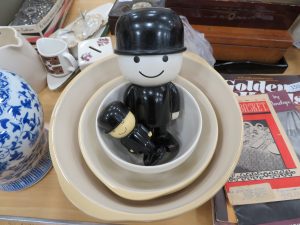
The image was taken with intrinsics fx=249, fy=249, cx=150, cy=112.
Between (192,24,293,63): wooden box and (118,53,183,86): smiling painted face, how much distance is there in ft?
0.88

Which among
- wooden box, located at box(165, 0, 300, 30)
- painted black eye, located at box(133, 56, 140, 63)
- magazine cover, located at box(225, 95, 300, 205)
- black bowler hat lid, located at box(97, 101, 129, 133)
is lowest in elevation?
magazine cover, located at box(225, 95, 300, 205)

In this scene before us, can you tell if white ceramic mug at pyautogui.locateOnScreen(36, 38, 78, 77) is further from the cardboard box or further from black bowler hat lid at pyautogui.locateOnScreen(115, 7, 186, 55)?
black bowler hat lid at pyautogui.locateOnScreen(115, 7, 186, 55)

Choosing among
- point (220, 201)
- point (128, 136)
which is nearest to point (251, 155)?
point (220, 201)

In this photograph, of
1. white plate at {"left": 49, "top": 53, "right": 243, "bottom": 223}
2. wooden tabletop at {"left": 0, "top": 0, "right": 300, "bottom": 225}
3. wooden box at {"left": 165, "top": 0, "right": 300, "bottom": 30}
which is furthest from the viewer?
wooden box at {"left": 165, "top": 0, "right": 300, "bottom": 30}

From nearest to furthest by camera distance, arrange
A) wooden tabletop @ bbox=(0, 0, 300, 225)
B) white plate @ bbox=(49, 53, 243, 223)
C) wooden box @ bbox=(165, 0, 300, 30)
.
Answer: white plate @ bbox=(49, 53, 243, 223) → wooden tabletop @ bbox=(0, 0, 300, 225) → wooden box @ bbox=(165, 0, 300, 30)

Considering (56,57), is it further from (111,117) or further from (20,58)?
(111,117)

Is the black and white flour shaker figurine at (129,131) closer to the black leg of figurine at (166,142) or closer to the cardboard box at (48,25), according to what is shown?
the black leg of figurine at (166,142)

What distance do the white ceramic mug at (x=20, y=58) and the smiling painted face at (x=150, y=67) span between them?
0.83ft

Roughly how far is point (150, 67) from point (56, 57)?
0.30 meters

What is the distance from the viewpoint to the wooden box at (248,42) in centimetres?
53

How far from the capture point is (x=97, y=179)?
351mm

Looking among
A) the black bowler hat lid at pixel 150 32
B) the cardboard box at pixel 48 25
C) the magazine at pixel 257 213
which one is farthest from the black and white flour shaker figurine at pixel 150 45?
the cardboard box at pixel 48 25

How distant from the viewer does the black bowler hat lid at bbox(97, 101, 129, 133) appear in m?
0.34

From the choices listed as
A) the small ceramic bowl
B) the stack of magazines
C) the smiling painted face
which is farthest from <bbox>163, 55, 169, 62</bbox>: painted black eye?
the stack of magazines
